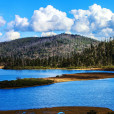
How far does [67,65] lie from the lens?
→ 567 ft

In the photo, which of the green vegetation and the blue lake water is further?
the green vegetation

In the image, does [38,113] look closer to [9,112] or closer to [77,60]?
[9,112]

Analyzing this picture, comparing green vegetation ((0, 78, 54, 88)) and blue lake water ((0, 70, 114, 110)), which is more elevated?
green vegetation ((0, 78, 54, 88))

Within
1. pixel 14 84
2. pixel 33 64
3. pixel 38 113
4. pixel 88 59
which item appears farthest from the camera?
pixel 33 64

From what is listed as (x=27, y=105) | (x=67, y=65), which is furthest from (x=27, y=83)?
(x=67, y=65)

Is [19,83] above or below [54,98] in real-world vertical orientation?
above

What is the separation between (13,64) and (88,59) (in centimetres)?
6590

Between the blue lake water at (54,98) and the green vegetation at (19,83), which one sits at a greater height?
the green vegetation at (19,83)

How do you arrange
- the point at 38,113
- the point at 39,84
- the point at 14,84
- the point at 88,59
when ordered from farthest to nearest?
1. the point at 88,59
2. the point at 39,84
3. the point at 14,84
4. the point at 38,113

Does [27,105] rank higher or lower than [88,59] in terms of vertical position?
lower

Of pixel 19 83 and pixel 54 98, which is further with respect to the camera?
pixel 19 83

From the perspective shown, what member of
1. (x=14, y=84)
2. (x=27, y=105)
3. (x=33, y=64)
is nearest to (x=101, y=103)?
(x=27, y=105)

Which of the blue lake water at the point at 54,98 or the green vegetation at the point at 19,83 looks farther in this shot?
the green vegetation at the point at 19,83

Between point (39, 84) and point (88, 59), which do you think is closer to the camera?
point (39, 84)
